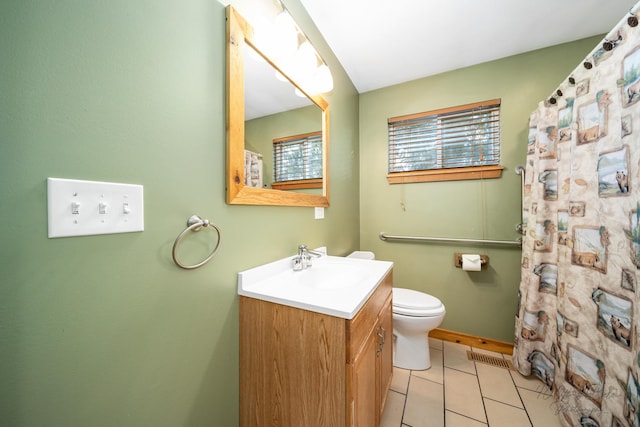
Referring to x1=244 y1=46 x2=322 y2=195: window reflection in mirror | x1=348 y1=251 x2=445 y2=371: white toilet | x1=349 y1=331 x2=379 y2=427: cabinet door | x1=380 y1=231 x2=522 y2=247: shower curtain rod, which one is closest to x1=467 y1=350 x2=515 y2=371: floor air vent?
x1=348 y1=251 x2=445 y2=371: white toilet

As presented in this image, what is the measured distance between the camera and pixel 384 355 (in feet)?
3.90

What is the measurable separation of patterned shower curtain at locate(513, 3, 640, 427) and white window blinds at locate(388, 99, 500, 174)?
12.1 inches

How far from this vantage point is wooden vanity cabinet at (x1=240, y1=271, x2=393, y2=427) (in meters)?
0.72

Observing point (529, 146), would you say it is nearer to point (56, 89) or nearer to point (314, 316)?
point (314, 316)

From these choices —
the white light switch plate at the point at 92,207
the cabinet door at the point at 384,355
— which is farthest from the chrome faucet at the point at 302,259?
the white light switch plate at the point at 92,207

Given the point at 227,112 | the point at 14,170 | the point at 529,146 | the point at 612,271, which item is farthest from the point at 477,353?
the point at 14,170

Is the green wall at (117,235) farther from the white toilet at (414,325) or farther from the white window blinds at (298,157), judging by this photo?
the white toilet at (414,325)

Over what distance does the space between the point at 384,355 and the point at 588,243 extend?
44.9 inches

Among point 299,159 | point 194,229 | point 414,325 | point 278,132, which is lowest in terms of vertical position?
point 414,325

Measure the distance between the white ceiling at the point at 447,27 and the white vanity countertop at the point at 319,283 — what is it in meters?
1.58

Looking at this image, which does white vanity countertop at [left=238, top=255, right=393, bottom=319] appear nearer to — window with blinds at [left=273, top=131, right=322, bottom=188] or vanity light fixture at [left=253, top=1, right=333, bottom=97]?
window with blinds at [left=273, top=131, right=322, bottom=188]

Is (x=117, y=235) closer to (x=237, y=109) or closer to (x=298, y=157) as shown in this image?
(x=237, y=109)

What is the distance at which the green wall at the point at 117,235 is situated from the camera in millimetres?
449

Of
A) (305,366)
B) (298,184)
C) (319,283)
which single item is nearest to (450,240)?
(319,283)
